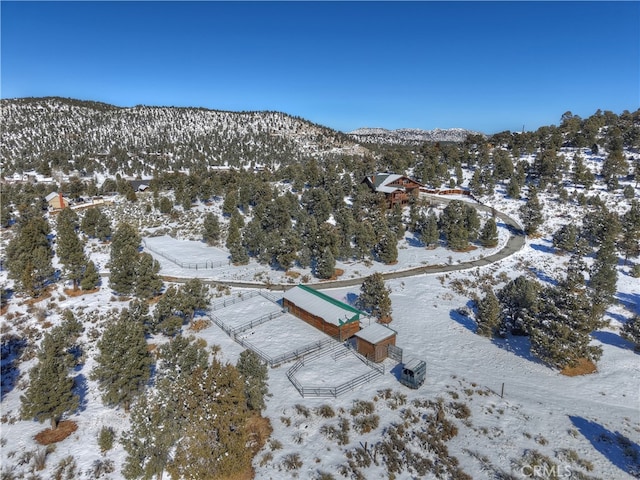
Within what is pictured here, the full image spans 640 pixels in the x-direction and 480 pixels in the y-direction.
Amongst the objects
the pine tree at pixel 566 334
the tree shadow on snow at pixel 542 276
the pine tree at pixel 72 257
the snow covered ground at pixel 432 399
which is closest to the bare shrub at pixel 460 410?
the snow covered ground at pixel 432 399

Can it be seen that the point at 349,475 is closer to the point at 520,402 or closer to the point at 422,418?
the point at 422,418

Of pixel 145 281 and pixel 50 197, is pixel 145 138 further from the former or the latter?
pixel 145 281

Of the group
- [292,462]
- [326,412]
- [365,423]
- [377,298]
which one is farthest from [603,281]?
[292,462]

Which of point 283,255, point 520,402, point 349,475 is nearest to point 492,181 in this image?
point 283,255

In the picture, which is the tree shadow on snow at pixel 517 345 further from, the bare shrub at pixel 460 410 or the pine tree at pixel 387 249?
the pine tree at pixel 387 249

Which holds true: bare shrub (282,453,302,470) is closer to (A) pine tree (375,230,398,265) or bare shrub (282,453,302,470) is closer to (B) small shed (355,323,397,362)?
(B) small shed (355,323,397,362)

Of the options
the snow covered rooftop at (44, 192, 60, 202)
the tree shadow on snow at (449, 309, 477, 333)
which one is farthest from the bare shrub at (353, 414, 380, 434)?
the snow covered rooftop at (44, 192, 60, 202)
